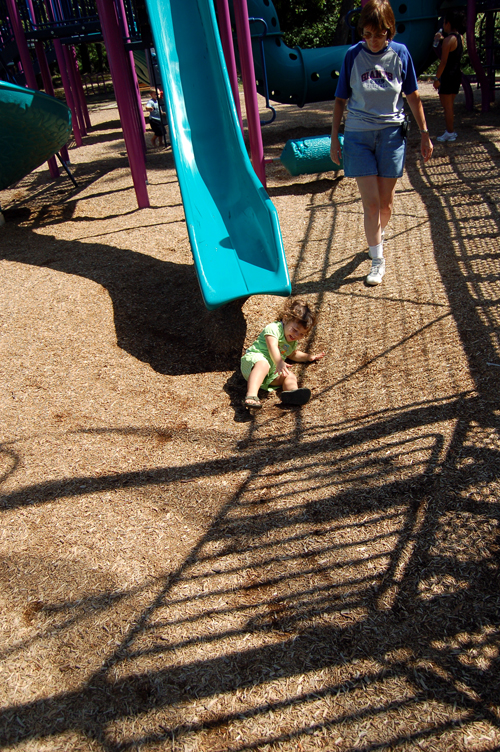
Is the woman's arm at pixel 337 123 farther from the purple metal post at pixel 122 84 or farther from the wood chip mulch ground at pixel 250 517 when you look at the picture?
the purple metal post at pixel 122 84

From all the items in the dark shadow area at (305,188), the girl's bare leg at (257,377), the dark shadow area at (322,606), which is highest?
the dark shadow area at (305,188)

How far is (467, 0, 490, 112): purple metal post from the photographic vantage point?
893 cm

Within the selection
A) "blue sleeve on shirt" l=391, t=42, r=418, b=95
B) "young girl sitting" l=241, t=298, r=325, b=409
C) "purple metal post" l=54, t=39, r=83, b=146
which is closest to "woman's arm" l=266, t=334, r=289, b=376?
"young girl sitting" l=241, t=298, r=325, b=409

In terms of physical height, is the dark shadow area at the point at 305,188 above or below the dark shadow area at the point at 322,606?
above

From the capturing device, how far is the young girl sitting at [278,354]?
3598 millimetres

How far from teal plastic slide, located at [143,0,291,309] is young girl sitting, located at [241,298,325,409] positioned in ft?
1.24

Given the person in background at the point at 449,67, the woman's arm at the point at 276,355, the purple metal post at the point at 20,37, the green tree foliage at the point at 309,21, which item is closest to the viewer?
the woman's arm at the point at 276,355

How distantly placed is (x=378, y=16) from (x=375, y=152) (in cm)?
86

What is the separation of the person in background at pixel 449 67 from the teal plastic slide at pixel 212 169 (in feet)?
12.8

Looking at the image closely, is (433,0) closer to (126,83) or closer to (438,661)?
(126,83)

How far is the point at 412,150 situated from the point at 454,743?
311 inches

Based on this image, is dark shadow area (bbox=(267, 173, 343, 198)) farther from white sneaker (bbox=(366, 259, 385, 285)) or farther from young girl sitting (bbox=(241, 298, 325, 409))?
young girl sitting (bbox=(241, 298, 325, 409))

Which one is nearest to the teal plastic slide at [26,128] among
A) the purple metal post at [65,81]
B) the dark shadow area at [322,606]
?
the purple metal post at [65,81]

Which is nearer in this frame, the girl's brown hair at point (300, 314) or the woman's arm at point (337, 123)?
the girl's brown hair at point (300, 314)
